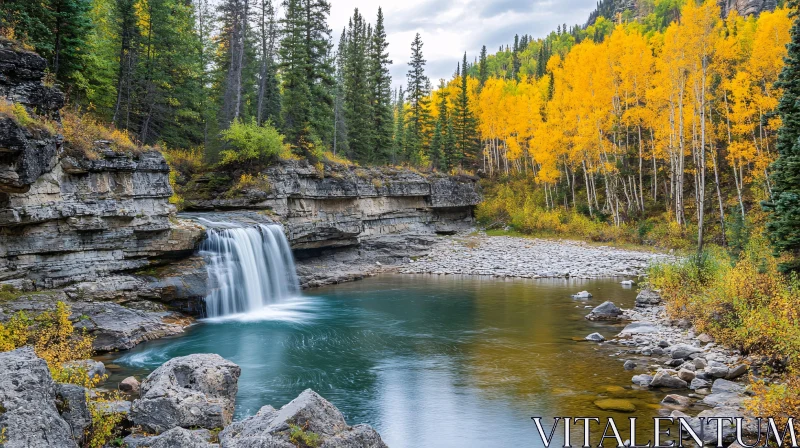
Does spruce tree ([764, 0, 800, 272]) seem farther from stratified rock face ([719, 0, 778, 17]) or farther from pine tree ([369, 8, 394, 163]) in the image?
stratified rock face ([719, 0, 778, 17])

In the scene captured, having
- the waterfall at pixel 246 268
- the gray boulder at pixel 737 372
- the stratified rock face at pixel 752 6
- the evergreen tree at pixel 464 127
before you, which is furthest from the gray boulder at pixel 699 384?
the stratified rock face at pixel 752 6

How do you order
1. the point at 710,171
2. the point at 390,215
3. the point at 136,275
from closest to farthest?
the point at 136,275
the point at 710,171
the point at 390,215

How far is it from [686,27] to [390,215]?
22316 mm

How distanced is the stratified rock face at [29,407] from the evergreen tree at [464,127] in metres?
46.5

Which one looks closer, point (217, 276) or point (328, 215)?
point (217, 276)

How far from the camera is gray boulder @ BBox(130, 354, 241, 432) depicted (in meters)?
7.21

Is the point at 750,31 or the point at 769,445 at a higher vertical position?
Result: the point at 750,31

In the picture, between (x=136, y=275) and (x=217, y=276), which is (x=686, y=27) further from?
(x=136, y=275)

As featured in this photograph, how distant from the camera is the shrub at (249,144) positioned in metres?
25.9

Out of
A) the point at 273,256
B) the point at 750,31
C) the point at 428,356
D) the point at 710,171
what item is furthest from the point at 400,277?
the point at 750,31

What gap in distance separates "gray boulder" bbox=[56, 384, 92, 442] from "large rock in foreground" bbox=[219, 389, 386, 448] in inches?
70.0

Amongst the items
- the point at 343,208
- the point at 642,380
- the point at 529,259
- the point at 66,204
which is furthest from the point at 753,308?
the point at 343,208

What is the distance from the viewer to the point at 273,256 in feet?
77.0

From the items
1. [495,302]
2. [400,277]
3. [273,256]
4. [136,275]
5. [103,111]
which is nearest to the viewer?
[136,275]
